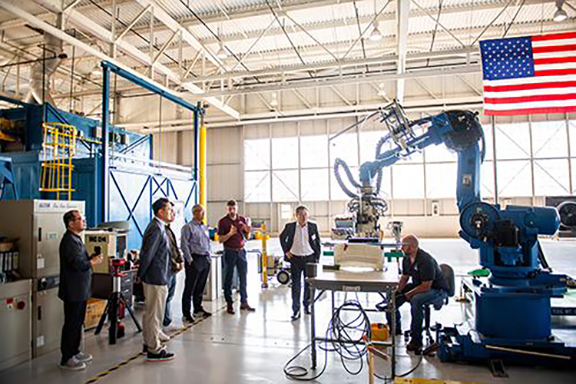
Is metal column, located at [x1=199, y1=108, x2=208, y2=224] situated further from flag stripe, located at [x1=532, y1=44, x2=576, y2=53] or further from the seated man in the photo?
flag stripe, located at [x1=532, y1=44, x2=576, y2=53]

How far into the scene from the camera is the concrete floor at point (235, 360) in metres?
3.90

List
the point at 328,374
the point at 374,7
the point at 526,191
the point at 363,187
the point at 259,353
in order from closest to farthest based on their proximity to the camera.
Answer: the point at 328,374 < the point at 259,353 < the point at 363,187 < the point at 374,7 < the point at 526,191

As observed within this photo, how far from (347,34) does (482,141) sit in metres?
9.44

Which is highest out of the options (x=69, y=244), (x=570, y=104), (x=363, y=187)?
(x=570, y=104)

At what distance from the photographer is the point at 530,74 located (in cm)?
615

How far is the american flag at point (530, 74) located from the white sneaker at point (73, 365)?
22.3 ft

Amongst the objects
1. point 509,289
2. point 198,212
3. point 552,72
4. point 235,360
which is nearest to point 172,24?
point 198,212

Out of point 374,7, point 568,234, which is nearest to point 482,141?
point 374,7

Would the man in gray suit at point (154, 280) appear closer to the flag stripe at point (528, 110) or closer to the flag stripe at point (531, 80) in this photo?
the flag stripe at point (528, 110)

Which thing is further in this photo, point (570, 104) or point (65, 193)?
point (65, 193)

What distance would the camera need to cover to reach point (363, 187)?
301 inches

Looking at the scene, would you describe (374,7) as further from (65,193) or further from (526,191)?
(526,191)

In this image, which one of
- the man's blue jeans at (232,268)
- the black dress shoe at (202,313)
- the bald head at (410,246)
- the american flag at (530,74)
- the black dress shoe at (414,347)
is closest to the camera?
the black dress shoe at (414,347)

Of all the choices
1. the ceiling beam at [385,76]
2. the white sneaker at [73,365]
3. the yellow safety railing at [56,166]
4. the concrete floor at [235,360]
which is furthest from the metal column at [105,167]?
the white sneaker at [73,365]
